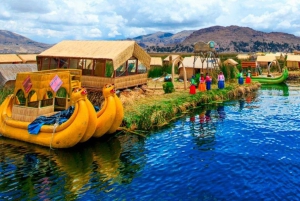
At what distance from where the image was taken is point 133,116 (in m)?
17.0

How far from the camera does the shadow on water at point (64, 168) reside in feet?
33.4

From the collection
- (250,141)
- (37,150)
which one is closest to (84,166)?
(37,150)

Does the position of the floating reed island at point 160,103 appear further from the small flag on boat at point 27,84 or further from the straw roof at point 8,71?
the straw roof at point 8,71

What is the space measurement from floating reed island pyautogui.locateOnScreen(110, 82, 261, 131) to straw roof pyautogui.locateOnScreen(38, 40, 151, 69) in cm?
248

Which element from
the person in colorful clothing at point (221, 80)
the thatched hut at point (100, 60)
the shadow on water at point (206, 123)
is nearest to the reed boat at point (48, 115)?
the thatched hut at point (100, 60)

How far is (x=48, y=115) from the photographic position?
15383 millimetres

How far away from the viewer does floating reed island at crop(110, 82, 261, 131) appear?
1689cm

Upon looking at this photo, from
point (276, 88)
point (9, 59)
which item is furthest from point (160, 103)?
point (9, 59)

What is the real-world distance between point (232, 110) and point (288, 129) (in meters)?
5.48

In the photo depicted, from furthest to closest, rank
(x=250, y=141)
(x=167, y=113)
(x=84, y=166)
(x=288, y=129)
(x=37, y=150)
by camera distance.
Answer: (x=167, y=113) → (x=288, y=129) → (x=250, y=141) → (x=37, y=150) → (x=84, y=166)

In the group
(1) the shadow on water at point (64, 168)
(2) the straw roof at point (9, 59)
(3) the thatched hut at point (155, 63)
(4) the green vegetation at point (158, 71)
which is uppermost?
(3) the thatched hut at point (155, 63)

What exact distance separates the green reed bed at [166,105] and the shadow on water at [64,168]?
1739 millimetres

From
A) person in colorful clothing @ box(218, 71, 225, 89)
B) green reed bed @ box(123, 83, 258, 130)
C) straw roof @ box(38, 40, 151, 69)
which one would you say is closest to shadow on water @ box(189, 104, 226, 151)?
green reed bed @ box(123, 83, 258, 130)

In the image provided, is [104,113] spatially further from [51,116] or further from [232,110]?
[232,110]
